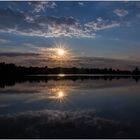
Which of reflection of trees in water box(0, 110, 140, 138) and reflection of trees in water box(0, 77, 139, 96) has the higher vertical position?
reflection of trees in water box(0, 77, 139, 96)

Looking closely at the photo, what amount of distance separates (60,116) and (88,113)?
146 centimetres

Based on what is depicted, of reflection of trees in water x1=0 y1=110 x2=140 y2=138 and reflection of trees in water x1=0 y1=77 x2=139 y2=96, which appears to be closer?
reflection of trees in water x1=0 y1=110 x2=140 y2=138

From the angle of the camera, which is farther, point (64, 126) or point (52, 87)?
point (52, 87)

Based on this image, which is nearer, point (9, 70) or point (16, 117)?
point (16, 117)

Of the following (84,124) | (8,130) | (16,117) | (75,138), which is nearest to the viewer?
(75,138)

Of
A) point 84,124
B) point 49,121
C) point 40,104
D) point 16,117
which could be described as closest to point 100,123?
point 84,124

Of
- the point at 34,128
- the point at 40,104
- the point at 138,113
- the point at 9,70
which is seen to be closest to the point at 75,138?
the point at 34,128

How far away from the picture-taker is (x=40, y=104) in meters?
16.4

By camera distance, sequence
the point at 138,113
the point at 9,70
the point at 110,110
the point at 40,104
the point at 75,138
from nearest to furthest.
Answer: the point at 75,138
the point at 138,113
the point at 110,110
the point at 40,104
the point at 9,70

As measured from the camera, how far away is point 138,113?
42.6 feet

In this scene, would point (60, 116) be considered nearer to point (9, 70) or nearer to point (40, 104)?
point (40, 104)

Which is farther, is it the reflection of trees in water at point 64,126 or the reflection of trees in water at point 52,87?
the reflection of trees in water at point 52,87

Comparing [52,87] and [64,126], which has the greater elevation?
[52,87]

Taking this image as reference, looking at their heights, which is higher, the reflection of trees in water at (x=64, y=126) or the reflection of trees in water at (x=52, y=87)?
the reflection of trees in water at (x=52, y=87)
